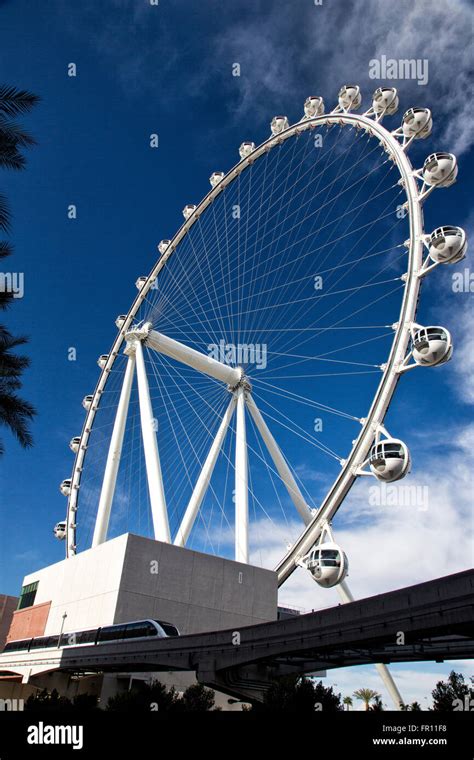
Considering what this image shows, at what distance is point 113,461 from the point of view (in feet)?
115

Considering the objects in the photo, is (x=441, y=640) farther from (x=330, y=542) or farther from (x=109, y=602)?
(x=109, y=602)

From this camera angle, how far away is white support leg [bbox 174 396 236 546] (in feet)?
102

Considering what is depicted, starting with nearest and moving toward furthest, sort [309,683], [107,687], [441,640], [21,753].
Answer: [21,753] → [441,640] → [309,683] → [107,687]

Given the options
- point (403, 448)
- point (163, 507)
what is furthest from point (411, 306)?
point (163, 507)

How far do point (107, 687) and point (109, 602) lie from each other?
3.62m

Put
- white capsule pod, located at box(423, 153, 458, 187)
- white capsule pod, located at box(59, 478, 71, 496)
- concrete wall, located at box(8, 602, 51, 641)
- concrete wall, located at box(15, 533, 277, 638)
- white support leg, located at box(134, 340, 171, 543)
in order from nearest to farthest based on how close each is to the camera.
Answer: white capsule pod, located at box(423, 153, 458, 187), concrete wall, located at box(15, 533, 277, 638), white support leg, located at box(134, 340, 171, 543), concrete wall, located at box(8, 602, 51, 641), white capsule pod, located at box(59, 478, 71, 496)

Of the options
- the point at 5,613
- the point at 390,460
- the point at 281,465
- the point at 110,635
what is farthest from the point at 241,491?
the point at 5,613

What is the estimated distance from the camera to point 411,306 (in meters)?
20.8

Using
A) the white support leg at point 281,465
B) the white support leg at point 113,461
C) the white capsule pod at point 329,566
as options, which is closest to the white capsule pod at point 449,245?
the white capsule pod at point 329,566

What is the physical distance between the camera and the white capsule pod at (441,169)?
22.0m

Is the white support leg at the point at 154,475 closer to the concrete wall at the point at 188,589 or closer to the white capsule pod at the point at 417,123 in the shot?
the concrete wall at the point at 188,589

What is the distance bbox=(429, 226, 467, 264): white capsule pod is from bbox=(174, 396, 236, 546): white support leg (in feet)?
48.6

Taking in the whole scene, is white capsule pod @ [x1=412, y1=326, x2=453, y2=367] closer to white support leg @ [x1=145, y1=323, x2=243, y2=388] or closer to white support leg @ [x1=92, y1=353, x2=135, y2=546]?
white support leg @ [x1=145, y1=323, x2=243, y2=388]

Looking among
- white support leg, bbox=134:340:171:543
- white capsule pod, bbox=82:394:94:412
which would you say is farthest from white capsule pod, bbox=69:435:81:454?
white support leg, bbox=134:340:171:543
